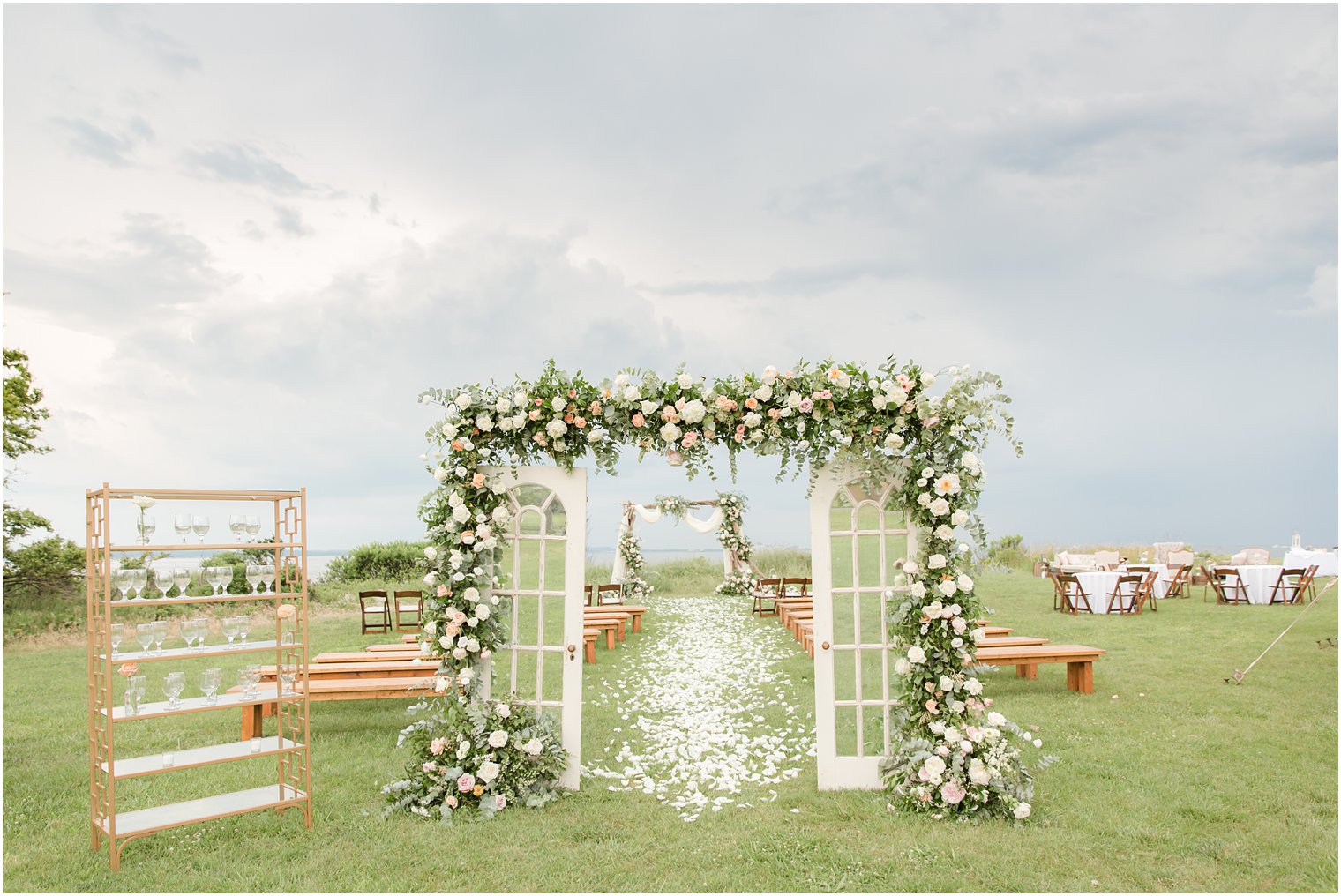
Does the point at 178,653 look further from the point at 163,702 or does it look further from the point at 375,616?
the point at 375,616

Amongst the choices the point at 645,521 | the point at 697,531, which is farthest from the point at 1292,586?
the point at 645,521

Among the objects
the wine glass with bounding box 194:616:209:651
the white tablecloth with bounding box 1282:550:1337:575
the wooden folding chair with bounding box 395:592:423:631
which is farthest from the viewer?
the white tablecloth with bounding box 1282:550:1337:575

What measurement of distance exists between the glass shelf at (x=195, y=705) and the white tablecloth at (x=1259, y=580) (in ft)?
57.6

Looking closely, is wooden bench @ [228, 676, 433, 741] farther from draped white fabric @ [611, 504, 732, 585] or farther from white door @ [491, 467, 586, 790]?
draped white fabric @ [611, 504, 732, 585]

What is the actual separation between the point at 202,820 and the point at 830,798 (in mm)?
4040

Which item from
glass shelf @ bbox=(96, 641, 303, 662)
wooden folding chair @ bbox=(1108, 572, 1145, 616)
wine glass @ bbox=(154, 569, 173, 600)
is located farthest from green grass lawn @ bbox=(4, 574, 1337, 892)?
wooden folding chair @ bbox=(1108, 572, 1145, 616)

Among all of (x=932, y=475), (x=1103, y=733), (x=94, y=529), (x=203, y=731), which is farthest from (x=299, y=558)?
(x=1103, y=733)

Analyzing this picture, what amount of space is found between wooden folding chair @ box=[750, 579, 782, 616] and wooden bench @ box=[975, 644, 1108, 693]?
7.35 metres

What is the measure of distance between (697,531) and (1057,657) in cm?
1101

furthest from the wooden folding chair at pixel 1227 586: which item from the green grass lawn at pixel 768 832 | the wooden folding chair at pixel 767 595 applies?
the green grass lawn at pixel 768 832

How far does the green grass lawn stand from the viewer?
460cm

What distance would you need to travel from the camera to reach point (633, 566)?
19.6 meters

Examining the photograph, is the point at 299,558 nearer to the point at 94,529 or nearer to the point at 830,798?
the point at 94,529

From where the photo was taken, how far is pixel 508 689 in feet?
19.9
